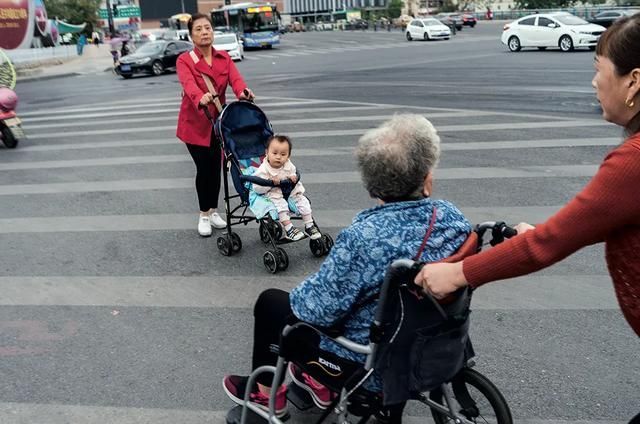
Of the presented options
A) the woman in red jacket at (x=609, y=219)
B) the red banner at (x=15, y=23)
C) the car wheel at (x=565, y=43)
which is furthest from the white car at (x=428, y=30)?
the woman in red jacket at (x=609, y=219)

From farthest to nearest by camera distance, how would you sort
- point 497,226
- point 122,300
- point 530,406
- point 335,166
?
1. point 335,166
2. point 122,300
3. point 530,406
4. point 497,226

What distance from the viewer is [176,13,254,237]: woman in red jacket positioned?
18.3 feet

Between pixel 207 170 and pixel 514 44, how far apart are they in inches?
1001

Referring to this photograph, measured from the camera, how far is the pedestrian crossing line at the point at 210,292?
4.34 m

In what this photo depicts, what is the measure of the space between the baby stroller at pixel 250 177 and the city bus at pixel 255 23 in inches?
1567

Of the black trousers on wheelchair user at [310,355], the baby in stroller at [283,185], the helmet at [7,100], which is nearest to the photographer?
the black trousers on wheelchair user at [310,355]

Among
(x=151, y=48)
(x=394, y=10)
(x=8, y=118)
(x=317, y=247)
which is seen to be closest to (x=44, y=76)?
(x=151, y=48)

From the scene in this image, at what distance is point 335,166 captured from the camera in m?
8.28

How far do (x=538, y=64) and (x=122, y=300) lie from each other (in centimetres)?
1928

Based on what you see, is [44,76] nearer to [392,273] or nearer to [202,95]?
[202,95]

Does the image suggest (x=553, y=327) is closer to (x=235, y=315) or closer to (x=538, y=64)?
(x=235, y=315)

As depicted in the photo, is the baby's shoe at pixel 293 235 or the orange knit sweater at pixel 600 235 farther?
the baby's shoe at pixel 293 235

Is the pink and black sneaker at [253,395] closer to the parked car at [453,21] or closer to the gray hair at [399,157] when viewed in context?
the gray hair at [399,157]

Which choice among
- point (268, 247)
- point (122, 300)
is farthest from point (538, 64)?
point (122, 300)
